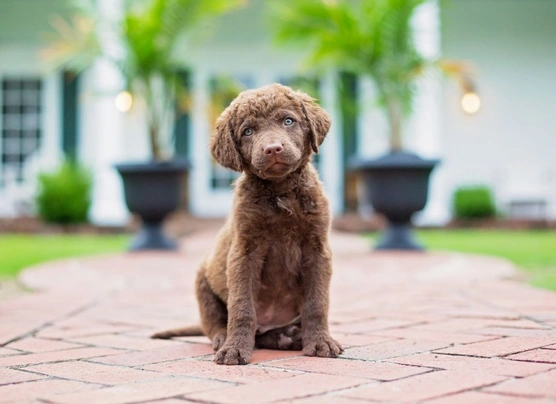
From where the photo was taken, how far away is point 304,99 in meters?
3.44

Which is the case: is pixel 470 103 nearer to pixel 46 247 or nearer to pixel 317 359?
pixel 46 247

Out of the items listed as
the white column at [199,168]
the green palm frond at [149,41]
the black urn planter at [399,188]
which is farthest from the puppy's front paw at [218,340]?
the white column at [199,168]

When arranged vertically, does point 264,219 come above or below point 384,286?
above

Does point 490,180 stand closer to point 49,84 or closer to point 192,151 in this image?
point 192,151

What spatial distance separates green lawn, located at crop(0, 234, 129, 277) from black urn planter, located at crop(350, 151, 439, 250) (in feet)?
11.2

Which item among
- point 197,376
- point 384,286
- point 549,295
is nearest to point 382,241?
point 384,286

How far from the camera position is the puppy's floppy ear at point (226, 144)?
337cm

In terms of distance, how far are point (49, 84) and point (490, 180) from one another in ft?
29.8

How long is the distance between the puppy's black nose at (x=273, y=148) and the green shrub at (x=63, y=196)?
11857 mm

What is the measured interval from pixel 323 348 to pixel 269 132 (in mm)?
864

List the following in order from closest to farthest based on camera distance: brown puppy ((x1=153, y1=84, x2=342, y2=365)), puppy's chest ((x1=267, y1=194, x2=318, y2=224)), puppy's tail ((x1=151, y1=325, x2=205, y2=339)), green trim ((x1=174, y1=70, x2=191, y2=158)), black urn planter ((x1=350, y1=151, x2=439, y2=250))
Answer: brown puppy ((x1=153, y1=84, x2=342, y2=365))
puppy's chest ((x1=267, y1=194, x2=318, y2=224))
puppy's tail ((x1=151, y1=325, x2=205, y2=339))
black urn planter ((x1=350, y1=151, x2=439, y2=250))
green trim ((x1=174, y1=70, x2=191, y2=158))

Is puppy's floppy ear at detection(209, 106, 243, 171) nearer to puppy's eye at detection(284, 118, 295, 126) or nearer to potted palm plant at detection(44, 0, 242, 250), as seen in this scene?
puppy's eye at detection(284, 118, 295, 126)

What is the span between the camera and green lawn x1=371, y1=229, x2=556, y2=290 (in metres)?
7.41

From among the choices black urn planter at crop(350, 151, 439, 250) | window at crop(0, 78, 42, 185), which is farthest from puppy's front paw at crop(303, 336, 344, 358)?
window at crop(0, 78, 42, 185)
